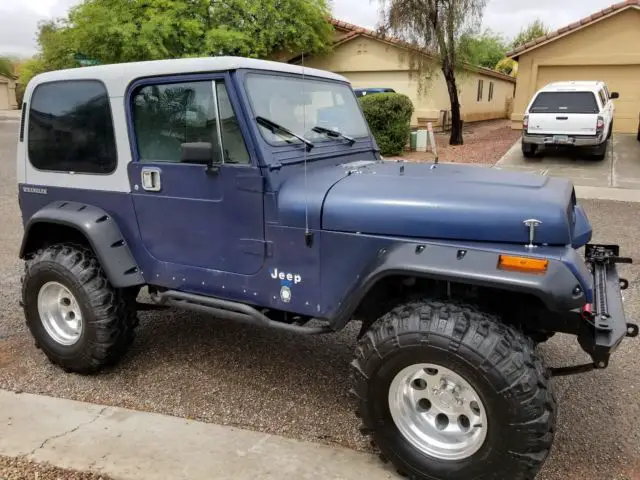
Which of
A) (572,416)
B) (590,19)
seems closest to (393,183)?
(572,416)

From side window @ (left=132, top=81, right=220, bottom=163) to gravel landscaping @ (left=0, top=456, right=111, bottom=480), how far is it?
1.81 metres

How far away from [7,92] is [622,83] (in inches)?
1940

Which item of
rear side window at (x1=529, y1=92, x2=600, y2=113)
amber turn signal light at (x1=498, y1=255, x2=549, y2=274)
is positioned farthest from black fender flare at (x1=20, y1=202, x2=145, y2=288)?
rear side window at (x1=529, y1=92, x2=600, y2=113)

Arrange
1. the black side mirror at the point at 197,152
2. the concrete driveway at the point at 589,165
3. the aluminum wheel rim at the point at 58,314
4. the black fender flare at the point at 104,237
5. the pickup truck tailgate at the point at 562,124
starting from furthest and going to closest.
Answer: the pickup truck tailgate at the point at 562,124 < the concrete driveway at the point at 589,165 < the aluminum wheel rim at the point at 58,314 < the black fender flare at the point at 104,237 < the black side mirror at the point at 197,152

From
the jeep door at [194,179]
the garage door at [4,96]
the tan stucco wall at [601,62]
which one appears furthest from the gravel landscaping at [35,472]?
the garage door at [4,96]

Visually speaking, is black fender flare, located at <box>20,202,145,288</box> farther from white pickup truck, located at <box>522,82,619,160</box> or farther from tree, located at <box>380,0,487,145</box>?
tree, located at <box>380,0,487,145</box>

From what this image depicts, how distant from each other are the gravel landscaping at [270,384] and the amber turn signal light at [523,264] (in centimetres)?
115

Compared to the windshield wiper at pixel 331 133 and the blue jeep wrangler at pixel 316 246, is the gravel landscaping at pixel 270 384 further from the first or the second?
the windshield wiper at pixel 331 133

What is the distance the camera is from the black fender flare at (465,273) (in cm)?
228

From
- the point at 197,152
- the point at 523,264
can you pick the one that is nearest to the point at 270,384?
the point at 197,152

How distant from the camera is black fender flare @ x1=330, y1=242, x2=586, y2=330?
7.47 ft

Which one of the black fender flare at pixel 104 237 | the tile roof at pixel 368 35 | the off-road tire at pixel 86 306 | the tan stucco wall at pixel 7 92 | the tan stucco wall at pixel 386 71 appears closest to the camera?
the black fender flare at pixel 104 237

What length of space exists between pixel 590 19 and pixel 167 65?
1820cm

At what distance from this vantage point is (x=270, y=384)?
363 cm
